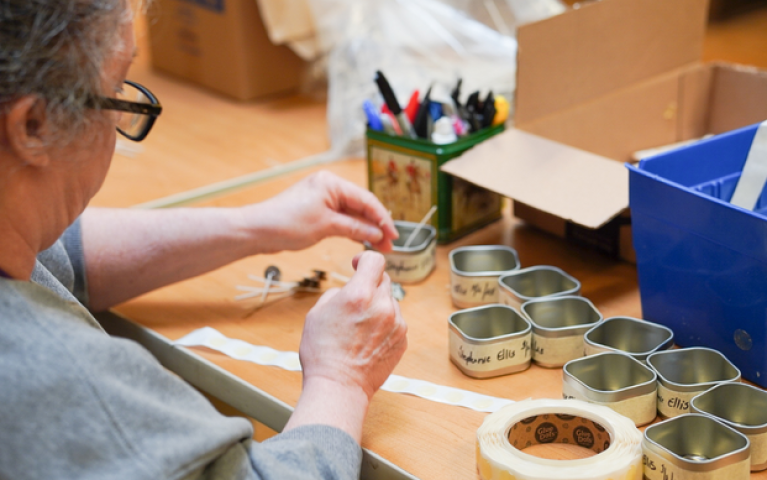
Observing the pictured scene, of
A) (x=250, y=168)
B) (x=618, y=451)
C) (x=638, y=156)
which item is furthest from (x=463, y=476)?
(x=250, y=168)

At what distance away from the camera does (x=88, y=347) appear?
1.86 feet

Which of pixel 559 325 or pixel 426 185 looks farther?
pixel 426 185

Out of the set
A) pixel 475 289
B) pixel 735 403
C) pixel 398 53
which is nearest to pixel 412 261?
pixel 475 289

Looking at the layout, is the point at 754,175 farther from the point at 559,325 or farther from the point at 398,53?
the point at 398,53

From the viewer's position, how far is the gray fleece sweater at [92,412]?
531mm

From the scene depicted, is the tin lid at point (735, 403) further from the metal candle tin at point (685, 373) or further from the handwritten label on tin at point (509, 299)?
the handwritten label on tin at point (509, 299)

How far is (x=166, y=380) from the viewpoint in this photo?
1.98ft

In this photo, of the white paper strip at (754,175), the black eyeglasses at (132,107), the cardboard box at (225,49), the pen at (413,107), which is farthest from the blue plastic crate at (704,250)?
the cardboard box at (225,49)

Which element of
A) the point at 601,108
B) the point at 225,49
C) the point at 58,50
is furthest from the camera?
the point at 225,49

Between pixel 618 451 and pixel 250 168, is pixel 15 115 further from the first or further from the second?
pixel 250 168

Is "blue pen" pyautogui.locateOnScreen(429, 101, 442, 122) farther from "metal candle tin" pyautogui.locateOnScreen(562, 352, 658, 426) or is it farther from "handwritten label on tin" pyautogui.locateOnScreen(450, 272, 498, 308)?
"metal candle tin" pyautogui.locateOnScreen(562, 352, 658, 426)

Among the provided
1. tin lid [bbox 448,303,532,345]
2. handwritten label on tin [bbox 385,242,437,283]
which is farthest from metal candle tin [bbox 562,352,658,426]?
handwritten label on tin [bbox 385,242,437,283]

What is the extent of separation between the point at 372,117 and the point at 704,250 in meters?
0.53

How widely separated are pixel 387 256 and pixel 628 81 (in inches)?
21.2
